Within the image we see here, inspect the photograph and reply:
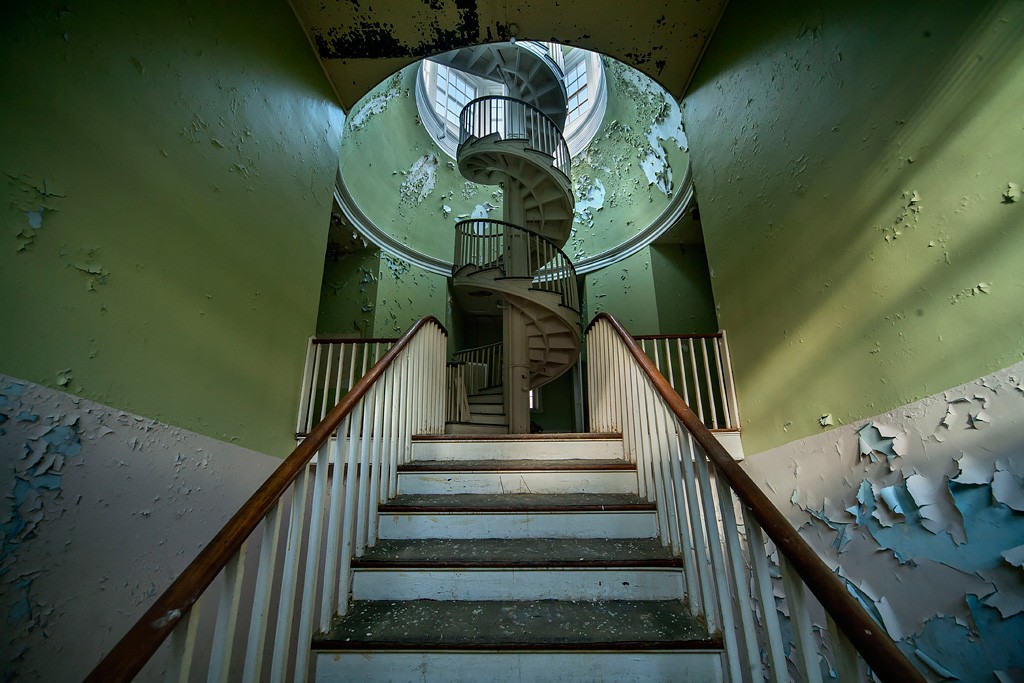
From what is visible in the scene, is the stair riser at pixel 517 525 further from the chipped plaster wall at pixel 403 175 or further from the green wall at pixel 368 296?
the chipped plaster wall at pixel 403 175

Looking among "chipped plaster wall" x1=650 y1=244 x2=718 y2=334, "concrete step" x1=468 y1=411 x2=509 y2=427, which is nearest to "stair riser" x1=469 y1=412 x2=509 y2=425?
"concrete step" x1=468 y1=411 x2=509 y2=427

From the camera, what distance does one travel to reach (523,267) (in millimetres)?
5496

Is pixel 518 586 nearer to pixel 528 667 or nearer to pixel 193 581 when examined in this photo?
pixel 528 667

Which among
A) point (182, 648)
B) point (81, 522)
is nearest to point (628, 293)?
point (81, 522)

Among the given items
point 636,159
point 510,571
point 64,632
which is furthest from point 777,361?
point 636,159

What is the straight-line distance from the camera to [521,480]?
228cm

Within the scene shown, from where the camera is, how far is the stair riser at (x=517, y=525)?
1.93 metres

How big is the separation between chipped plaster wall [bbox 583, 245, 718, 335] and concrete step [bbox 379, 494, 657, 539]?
4.27m

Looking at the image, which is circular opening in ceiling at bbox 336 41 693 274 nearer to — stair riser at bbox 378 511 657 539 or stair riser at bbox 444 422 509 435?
stair riser at bbox 444 422 509 435

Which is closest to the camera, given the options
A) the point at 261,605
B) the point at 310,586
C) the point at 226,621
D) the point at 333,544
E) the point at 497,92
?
the point at 226,621

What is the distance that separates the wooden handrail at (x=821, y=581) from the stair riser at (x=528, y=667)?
0.56m

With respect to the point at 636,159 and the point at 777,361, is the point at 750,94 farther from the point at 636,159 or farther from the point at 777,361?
the point at 636,159

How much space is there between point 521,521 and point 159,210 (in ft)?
6.74

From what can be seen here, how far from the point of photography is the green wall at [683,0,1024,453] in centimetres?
154
